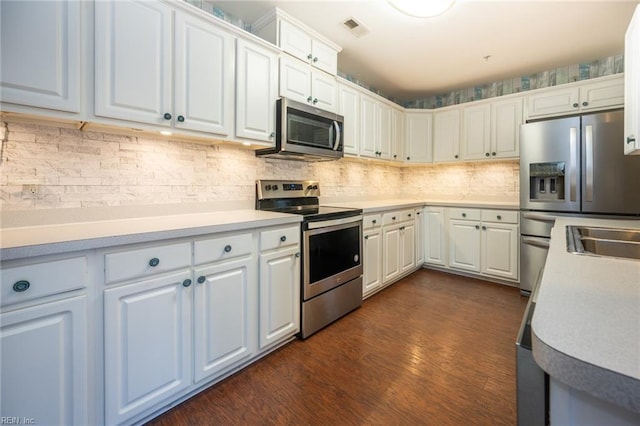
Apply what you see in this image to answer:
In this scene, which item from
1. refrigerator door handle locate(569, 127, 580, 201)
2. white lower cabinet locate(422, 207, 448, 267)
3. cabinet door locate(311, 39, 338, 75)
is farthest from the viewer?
white lower cabinet locate(422, 207, 448, 267)

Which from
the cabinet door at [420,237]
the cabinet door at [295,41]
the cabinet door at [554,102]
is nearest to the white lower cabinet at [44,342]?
the cabinet door at [295,41]

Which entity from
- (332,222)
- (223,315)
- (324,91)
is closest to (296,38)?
(324,91)

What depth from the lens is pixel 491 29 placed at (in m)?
2.53

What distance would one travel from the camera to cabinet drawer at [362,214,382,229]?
2762mm

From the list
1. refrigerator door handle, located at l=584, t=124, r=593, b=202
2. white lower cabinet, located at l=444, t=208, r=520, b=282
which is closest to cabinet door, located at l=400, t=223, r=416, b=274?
white lower cabinet, located at l=444, t=208, r=520, b=282

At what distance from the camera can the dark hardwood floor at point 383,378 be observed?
1.45 m

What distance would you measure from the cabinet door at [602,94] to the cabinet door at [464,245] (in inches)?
63.4

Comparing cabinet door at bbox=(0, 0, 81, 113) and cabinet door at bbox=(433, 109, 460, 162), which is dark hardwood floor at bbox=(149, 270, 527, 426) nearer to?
cabinet door at bbox=(0, 0, 81, 113)

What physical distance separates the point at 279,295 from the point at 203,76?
1499 mm

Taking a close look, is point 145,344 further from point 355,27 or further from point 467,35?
point 467,35

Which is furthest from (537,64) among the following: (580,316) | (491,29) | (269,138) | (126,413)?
(126,413)

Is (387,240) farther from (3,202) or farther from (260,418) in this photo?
(3,202)

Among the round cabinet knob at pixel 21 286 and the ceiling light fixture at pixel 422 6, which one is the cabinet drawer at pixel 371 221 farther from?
the round cabinet knob at pixel 21 286

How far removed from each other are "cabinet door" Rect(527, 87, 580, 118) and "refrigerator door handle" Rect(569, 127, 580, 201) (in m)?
0.59
